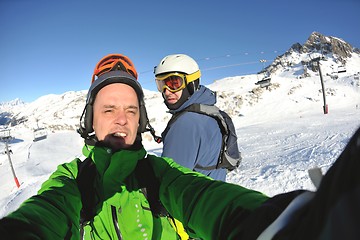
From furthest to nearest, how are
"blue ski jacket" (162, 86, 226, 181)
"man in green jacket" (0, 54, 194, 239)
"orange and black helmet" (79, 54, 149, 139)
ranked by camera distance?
"blue ski jacket" (162, 86, 226, 181)
"orange and black helmet" (79, 54, 149, 139)
"man in green jacket" (0, 54, 194, 239)

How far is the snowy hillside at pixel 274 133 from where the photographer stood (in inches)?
279

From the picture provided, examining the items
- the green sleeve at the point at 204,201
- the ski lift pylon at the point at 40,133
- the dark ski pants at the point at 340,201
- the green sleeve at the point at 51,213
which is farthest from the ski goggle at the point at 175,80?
the ski lift pylon at the point at 40,133

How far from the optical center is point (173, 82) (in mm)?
3938

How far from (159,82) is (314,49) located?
257ft

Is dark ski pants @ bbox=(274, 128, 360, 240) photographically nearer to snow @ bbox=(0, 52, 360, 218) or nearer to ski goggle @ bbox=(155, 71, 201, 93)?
ski goggle @ bbox=(155, 71, 201, 93)

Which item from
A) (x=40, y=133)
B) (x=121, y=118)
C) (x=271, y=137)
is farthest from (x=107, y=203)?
(x=40, y=133)

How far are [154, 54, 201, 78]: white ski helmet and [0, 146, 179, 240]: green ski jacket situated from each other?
234 centimetres

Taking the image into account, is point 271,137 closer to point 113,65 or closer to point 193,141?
point 193,141

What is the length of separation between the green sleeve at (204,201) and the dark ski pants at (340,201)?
52 centimetres

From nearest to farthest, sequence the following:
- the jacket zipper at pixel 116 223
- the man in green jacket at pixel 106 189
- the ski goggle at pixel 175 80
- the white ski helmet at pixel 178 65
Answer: the man in green jacket at pixel 106 189 → the jacket zipper at pixel 116 223 → the ski goggle at pixel 175 80 → the white ski helmet at pixel 178 65

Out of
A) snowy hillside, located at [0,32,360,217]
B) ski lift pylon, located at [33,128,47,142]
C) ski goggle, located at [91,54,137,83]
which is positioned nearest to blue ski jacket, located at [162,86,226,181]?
ski goggle, located at [91,54,137,83]

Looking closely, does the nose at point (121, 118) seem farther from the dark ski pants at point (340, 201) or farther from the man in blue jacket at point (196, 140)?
the dark ski pants at point (340, 201)

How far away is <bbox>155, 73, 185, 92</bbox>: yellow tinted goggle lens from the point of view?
12.5 ft

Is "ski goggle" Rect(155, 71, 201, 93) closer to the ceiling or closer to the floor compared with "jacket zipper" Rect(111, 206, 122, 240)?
closer to the ceiling
